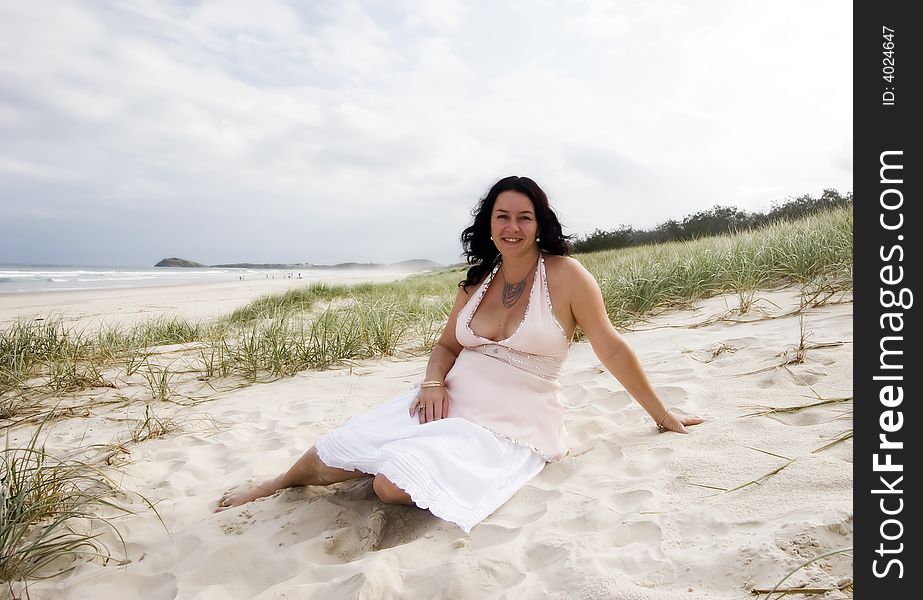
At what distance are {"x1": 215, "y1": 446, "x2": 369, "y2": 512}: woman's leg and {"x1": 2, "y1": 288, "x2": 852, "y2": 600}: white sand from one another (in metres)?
0.06

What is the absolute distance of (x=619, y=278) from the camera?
734cm

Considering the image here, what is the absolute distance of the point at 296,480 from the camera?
2.68 meters

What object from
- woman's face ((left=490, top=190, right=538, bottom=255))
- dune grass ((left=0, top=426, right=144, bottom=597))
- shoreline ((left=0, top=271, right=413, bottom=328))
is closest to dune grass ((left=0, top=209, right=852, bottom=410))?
dune grass ((left=0, top=426, right=144, bottom=597))

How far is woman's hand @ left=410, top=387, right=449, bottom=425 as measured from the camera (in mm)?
2670

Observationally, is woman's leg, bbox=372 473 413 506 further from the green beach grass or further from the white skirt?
the green beach grass

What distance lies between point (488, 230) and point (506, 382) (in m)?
0.84

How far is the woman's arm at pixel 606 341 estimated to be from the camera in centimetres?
268

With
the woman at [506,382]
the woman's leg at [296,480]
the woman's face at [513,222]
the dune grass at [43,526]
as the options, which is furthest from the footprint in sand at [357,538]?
the woman's face at [513,222]

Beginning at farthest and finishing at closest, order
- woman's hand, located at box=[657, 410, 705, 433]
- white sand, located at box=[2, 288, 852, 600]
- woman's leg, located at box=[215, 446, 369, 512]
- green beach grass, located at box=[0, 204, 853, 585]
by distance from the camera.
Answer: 1. woman's hand, located at box=[657, 410, 705, 433]
2. woman's leg, located at box=[215, 446, 369, 512]
3. green beach grass, located at box=[0, 204, 853, 585]
4. white sand, located at box=[2, 288, 852, 600]

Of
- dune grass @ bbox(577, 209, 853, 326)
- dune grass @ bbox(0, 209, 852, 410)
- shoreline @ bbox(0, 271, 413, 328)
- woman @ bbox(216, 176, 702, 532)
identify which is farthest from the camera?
shoreline @ bbox(0, 271, 413, 328)
